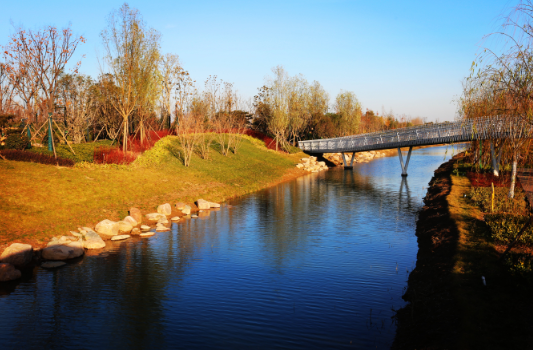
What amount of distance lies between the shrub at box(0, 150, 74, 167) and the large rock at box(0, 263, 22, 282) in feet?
43.1

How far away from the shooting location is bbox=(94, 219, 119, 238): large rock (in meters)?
19.5

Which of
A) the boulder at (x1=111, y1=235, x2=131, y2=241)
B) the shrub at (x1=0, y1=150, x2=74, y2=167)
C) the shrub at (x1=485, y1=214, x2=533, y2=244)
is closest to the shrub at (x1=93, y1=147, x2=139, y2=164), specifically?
the shrub at (x1=0, y1=150, x2=74, y2=167)

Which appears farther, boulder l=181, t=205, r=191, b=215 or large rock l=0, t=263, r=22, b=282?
boulder l=181, t=205, r=191, b=215

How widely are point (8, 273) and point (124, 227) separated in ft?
22.4

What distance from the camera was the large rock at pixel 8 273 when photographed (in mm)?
13805

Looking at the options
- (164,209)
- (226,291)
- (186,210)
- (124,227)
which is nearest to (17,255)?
(124,227)

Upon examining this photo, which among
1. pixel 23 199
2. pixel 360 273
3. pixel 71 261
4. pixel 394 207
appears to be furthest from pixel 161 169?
pixel 360 273

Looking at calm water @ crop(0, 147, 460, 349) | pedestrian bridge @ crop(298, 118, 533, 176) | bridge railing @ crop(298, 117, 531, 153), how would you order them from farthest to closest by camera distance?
bridge railing @ crop(298, 117, 531, 153) < pedestrian bridge @ crop(298, 118, 533, 176) < calm water @ crop(0, 147, 460, 349)

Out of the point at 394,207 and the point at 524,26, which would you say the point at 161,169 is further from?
the point at 524,26

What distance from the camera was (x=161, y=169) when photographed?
32625 millimetres

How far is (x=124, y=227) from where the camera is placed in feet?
67.1

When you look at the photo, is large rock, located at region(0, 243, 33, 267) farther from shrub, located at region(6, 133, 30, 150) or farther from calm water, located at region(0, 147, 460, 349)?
shrub, located at region(6, 133, 30, 150)

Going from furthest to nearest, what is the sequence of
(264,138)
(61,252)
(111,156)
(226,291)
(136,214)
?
(264,138)
(111,156)
(136,214)
(61,252)
(226,291)

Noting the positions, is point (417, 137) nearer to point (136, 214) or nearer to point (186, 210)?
point (186, 210)
